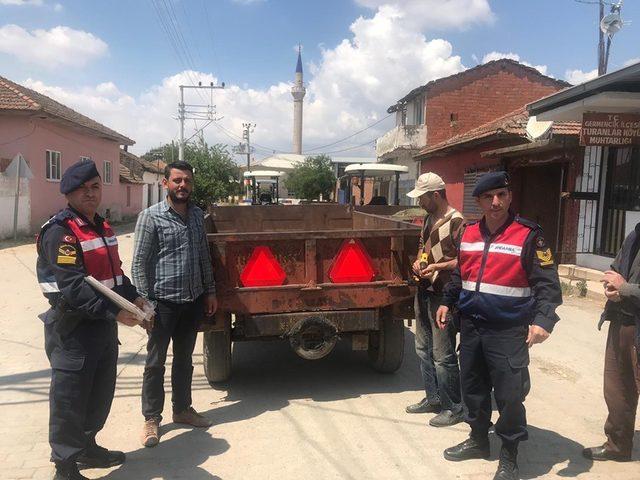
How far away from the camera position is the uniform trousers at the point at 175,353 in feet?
11.9

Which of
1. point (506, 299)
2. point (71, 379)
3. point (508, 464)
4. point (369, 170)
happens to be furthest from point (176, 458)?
point (369, 170)

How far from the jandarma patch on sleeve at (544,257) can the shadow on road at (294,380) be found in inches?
75.2

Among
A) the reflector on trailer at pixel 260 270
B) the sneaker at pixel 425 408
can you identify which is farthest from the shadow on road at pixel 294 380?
the reflector on trailer at pixel 260 270

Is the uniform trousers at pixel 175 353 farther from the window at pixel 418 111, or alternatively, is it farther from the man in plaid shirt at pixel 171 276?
the window at pixel 418 111

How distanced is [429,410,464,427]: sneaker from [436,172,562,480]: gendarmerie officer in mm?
718

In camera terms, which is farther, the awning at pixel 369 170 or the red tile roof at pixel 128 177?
the red tile roof at pixel 128 177

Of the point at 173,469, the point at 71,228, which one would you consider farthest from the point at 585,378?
the point at 71,228

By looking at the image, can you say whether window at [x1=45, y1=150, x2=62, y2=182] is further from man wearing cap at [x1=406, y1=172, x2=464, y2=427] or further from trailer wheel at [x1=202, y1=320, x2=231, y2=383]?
man wearing cap at [x1=406, y1=172, x2=464, y2=427]

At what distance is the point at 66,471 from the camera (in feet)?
9.54

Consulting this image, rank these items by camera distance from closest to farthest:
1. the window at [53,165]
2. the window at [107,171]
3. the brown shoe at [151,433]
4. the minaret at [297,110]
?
the brown shoe at [151,433]
the window at [53,165]
the window at [107,171]
the minaret at [297,110]

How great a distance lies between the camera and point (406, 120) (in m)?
26.9

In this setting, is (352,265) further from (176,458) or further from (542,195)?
(542,195)

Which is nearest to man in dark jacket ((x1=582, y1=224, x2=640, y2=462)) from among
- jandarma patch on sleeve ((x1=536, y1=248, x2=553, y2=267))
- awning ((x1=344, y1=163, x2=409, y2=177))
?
jandarma patch on sleeve ((x1=536, y1=248, x2=553, y2=267))

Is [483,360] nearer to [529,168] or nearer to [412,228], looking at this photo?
[412,228]
